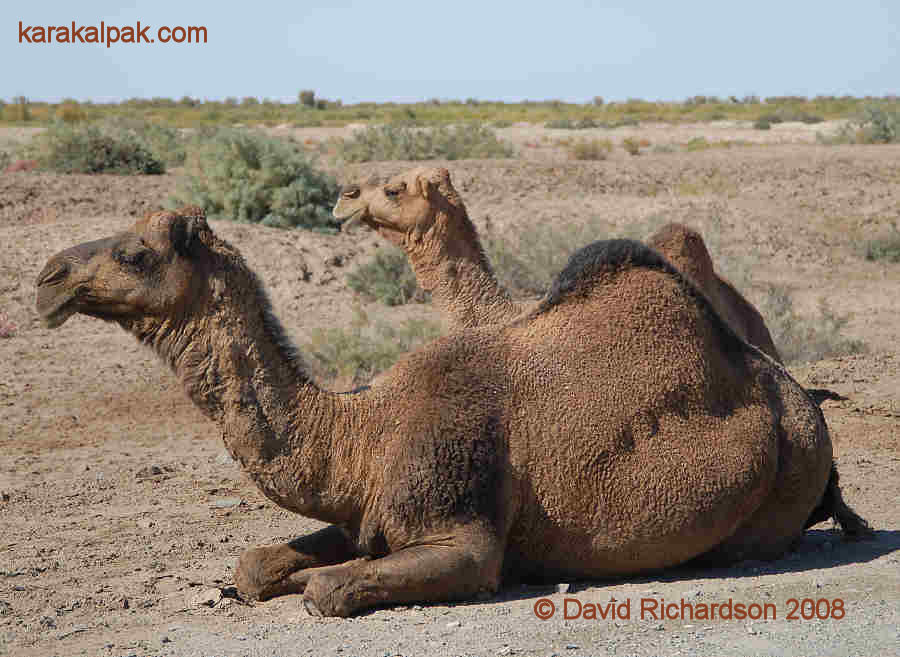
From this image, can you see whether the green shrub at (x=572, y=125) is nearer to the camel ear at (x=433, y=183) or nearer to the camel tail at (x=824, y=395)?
the camel tail at (x=824, y=395)

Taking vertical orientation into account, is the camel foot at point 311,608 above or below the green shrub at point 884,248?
above

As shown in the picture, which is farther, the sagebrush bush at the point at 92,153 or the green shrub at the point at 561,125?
the green shrub at the point at 561,125

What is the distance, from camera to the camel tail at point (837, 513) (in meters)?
7.00

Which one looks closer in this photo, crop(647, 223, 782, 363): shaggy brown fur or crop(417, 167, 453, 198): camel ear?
crop(647, 223, 782, 363): shaggy brown fur

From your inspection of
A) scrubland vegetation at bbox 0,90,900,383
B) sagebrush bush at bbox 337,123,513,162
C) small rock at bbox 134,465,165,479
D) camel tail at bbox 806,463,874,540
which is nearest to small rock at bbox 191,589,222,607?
camel tail at bbox 806,463,874,540

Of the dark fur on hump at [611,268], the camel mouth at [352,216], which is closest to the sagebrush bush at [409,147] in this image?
the camel mouth at [352,216]

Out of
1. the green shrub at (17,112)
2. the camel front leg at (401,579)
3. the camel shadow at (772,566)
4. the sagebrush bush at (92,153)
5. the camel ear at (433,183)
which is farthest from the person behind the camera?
the green shrub at (17,112)

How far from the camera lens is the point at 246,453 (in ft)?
18.9

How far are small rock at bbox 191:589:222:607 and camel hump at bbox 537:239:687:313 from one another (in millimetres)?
2105

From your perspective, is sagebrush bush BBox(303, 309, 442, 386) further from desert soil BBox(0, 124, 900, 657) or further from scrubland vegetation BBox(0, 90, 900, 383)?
desert soil BBox(0, 124, 900, 657)

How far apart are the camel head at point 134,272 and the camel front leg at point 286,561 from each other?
136cm

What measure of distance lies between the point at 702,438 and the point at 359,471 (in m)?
1.64

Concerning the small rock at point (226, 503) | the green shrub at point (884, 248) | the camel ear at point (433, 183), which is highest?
the camel ear at point (433, 183)

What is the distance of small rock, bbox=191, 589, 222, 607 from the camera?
625cm
